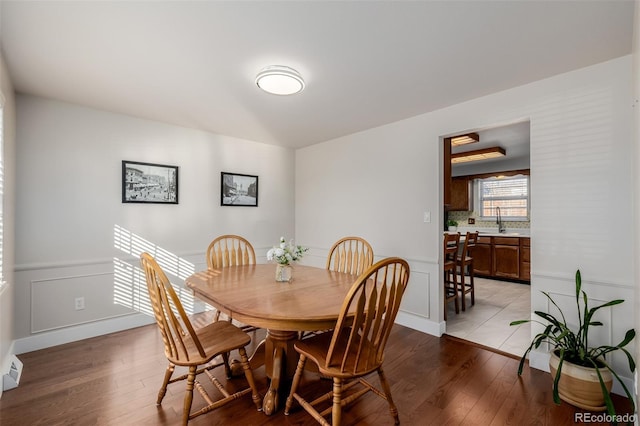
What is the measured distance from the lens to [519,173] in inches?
218

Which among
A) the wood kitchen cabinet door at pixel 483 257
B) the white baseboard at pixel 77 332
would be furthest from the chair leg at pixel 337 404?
the wood kitchen cabinet door at pixel 483 257

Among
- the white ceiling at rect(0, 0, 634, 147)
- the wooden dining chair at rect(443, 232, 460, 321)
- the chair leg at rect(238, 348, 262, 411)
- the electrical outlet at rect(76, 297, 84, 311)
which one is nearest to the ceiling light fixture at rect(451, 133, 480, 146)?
the white ceiling at rect(0, 0, 634, 147)

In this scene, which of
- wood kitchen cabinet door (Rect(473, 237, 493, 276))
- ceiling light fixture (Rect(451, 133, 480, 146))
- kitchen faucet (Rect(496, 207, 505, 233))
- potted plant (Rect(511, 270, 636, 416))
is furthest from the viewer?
kitchen faucet (Rect(496, 207, 505, 233))

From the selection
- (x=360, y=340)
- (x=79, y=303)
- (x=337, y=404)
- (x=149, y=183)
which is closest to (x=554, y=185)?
(x=360, y=340)

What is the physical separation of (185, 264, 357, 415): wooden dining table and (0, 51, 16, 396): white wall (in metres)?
1.32

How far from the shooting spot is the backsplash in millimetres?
5702

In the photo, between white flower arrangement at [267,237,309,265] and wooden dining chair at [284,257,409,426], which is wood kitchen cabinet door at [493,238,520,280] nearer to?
wooden dining chair at [284,257,409,426]

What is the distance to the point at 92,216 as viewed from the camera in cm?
290

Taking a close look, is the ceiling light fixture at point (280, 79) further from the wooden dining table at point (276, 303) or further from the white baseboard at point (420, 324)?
the white baseboard at point (420, 324)

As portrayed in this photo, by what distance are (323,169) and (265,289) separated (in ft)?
8.55

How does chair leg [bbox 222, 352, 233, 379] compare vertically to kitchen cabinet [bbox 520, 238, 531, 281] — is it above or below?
below

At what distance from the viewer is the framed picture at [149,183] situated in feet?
10.2

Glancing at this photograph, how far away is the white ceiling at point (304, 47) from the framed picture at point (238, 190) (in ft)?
4.14

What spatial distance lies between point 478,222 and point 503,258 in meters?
1.17
